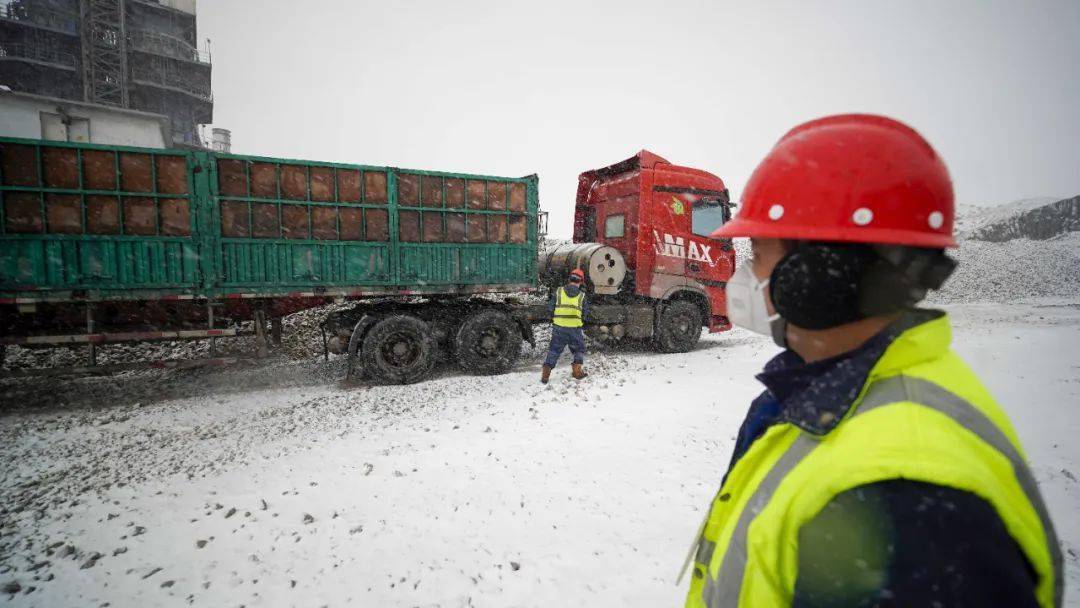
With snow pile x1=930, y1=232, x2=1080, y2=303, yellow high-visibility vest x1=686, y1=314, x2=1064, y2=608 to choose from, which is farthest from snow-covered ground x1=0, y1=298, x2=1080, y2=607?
snow pile x1=930, y1=232, x2=1080, y2=303

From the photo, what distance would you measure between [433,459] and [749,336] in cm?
993

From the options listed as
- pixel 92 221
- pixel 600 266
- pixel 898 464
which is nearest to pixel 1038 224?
pixel 600 266

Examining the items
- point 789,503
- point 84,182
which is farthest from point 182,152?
point 789,503

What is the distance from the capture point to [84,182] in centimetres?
623

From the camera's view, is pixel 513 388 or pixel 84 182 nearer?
pixel 84 182

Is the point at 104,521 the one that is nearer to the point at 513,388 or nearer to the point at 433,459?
the point at 433,459

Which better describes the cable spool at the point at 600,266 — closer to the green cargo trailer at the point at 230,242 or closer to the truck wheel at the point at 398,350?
the green cargo trailer at the point at 230,242

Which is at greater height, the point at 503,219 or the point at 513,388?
the point at 503,219

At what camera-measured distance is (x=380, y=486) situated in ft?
13.7

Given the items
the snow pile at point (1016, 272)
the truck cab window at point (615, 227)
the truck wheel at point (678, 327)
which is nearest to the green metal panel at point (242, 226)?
the truck cab window at point (615, 227)

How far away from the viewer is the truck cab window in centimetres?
984

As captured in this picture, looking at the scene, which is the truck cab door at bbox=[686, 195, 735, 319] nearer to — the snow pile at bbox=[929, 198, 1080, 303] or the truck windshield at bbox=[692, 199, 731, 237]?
the truck windshield at bbox=[692, 199, 731, 237]

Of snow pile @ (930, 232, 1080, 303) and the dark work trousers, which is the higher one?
snow pile @ (930, 232, 1080, 303)

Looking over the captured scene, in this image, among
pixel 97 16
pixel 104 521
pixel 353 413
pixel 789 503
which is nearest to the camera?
pixel 789 503
